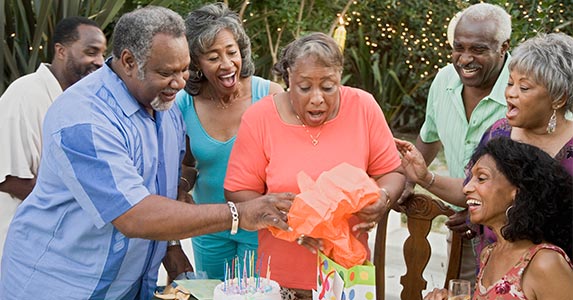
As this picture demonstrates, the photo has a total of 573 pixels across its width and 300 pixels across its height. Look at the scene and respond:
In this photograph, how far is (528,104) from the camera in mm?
2971

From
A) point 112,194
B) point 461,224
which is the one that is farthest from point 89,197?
point 461,224

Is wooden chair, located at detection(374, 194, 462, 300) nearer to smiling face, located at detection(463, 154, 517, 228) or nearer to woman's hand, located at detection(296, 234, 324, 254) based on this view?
smiling face, located at detection(463, 154, 517, 228)

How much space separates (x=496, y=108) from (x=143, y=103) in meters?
1.67

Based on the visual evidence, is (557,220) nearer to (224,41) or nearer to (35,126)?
A: (224,41)

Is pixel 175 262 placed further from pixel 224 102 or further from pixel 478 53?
pixel 478 53

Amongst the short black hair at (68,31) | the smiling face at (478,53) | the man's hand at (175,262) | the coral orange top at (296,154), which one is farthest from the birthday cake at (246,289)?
the short black hair at (68,31)

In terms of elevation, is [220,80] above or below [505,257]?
above

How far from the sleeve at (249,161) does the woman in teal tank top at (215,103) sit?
389mm

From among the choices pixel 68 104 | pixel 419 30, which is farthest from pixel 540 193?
pixel 419 30

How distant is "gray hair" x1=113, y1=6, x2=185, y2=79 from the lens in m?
2.75

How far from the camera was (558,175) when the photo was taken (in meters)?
→ 2.73

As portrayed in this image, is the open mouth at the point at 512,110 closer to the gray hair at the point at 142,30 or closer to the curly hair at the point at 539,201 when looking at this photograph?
the curly hair at the point at 539,201

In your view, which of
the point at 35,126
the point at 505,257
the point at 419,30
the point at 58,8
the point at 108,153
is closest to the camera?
the point at 108,153

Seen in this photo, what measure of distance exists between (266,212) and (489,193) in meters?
0.81
